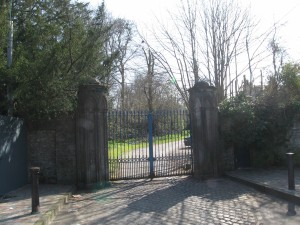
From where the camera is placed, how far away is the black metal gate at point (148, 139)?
12414mm

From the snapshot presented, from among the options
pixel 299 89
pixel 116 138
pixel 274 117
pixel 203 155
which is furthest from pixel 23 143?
pixel 299 89

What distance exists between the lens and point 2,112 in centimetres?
1069

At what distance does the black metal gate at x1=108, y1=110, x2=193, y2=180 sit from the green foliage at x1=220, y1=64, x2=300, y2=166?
1.55m

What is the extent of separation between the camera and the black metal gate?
12414 millimetres

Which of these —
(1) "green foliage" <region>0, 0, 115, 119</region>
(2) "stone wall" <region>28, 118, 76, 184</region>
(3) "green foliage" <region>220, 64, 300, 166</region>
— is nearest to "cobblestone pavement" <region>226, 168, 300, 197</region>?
(3) "green foliage" <region>220, 64, 300, 166</region>

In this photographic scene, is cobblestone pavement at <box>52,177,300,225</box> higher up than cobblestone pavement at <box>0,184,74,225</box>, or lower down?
lower down

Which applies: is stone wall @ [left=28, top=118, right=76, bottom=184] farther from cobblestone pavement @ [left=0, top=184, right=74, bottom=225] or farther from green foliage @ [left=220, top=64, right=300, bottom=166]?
green foliage @ [left=220, top=64, right=300, bottom=166]

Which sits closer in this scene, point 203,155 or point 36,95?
point 36,95

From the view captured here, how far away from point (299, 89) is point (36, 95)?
10.1 meters

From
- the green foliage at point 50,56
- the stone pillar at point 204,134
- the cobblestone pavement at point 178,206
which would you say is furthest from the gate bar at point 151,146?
the green foliage at point 50,56

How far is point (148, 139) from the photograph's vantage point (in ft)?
42.0

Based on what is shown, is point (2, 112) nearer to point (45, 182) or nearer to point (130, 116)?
point (45, 182)

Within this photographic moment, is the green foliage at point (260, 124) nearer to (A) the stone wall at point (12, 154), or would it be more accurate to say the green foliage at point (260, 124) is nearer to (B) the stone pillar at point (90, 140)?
(B) the stone pillar at point (90, 140)

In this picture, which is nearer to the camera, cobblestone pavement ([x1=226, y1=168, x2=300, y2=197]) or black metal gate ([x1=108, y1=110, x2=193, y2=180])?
cobblestone pavement ([x1=226, y1=168, x2=300, y2=197])
